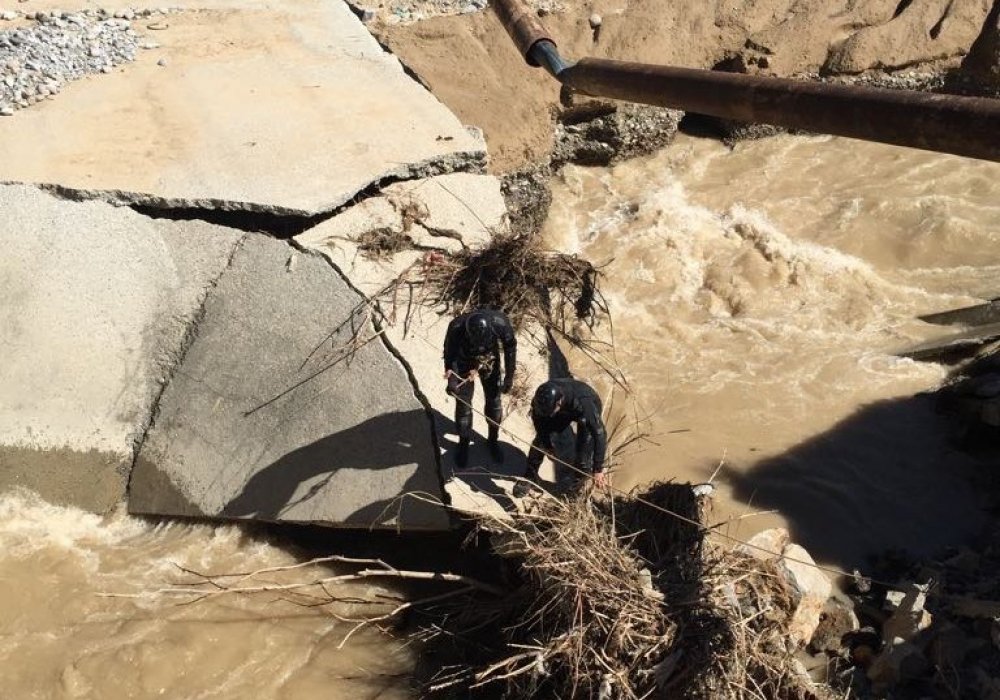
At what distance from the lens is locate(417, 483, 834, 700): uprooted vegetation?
4219 mm

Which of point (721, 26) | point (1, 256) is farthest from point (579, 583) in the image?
point (721, 26)

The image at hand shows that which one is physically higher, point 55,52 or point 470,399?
point 55,52

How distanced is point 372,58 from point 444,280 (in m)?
2.82

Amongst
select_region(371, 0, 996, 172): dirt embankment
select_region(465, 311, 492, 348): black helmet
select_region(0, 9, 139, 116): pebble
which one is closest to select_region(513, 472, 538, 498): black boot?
select_region(465, 311, 492, 348): black helmet

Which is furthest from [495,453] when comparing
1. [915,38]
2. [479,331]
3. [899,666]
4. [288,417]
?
[915,38]

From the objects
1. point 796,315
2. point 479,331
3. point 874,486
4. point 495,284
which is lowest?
point 874,486

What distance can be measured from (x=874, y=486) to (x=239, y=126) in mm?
5000

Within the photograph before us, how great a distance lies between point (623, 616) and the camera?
13.9 ft

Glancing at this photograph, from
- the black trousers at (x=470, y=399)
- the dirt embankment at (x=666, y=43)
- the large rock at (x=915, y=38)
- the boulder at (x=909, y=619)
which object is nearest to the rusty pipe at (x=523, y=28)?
the black trousers at (x=470, y=399)

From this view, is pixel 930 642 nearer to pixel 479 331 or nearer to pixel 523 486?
pixel 523 486

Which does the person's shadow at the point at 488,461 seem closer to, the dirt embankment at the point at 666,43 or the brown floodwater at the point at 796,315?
the brown floodwater at the point at 796,315

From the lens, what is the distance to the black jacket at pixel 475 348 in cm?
487

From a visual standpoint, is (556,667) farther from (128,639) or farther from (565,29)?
(565,29)

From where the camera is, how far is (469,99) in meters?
7.77
